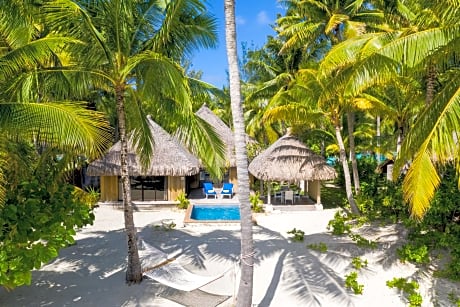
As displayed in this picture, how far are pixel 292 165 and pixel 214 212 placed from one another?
4033mm

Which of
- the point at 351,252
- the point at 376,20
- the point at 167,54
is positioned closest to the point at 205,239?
the point at 351,252

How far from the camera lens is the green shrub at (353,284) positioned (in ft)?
22.5

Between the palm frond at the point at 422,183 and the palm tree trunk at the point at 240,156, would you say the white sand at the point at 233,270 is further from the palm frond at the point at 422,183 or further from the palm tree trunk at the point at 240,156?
the palm frond at the point at 422,183

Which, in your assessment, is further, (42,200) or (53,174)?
(53,174)

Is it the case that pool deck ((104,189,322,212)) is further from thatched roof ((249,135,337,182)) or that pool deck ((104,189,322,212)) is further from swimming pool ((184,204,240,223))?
thatched roof ((249,135,337,182))

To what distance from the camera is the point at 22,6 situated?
18.5ft

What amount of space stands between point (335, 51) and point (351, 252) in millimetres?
5286

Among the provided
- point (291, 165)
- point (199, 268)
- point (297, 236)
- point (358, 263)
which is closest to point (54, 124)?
point (199, 268)

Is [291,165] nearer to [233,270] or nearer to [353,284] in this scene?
[353,284]

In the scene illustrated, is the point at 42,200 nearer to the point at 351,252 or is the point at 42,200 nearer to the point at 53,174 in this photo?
the point at 53,174

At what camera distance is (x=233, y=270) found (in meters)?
6.65

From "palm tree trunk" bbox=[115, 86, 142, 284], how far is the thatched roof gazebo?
7.82 metres

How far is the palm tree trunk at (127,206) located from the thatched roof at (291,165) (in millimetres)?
7827

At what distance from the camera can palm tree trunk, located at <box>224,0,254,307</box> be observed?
17.7ft
